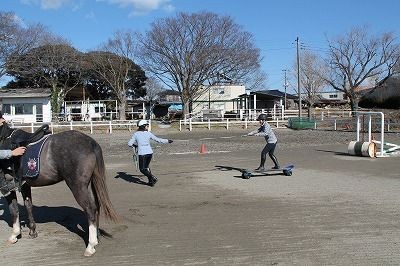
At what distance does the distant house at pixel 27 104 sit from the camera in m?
54.5

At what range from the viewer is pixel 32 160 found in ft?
20.0

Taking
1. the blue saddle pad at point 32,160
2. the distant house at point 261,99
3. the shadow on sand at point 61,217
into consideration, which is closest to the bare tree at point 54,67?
the distant house at point 261,99

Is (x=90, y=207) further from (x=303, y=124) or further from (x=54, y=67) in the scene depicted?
(x=54, y=67)

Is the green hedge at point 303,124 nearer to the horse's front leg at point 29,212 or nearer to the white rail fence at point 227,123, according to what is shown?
the white rail fence at point 227,123

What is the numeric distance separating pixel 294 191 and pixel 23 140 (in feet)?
18.5

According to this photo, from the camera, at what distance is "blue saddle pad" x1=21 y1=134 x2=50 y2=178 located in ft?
19.9

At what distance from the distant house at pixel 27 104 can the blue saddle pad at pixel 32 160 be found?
165 ft

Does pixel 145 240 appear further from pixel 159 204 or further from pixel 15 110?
pixel 15 110

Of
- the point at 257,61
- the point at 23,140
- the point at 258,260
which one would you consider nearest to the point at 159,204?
the point at 23,140

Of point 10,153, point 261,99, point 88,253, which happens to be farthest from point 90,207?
point 261,99

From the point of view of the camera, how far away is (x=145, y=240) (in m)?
6.12

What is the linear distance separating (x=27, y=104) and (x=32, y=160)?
53294mm

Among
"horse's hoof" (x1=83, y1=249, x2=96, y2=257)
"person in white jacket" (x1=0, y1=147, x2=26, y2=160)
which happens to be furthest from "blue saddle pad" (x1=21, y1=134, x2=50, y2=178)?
"horse's hoof" (x1=83, y1=249, x2=96, y2=257)

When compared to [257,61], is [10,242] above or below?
below
